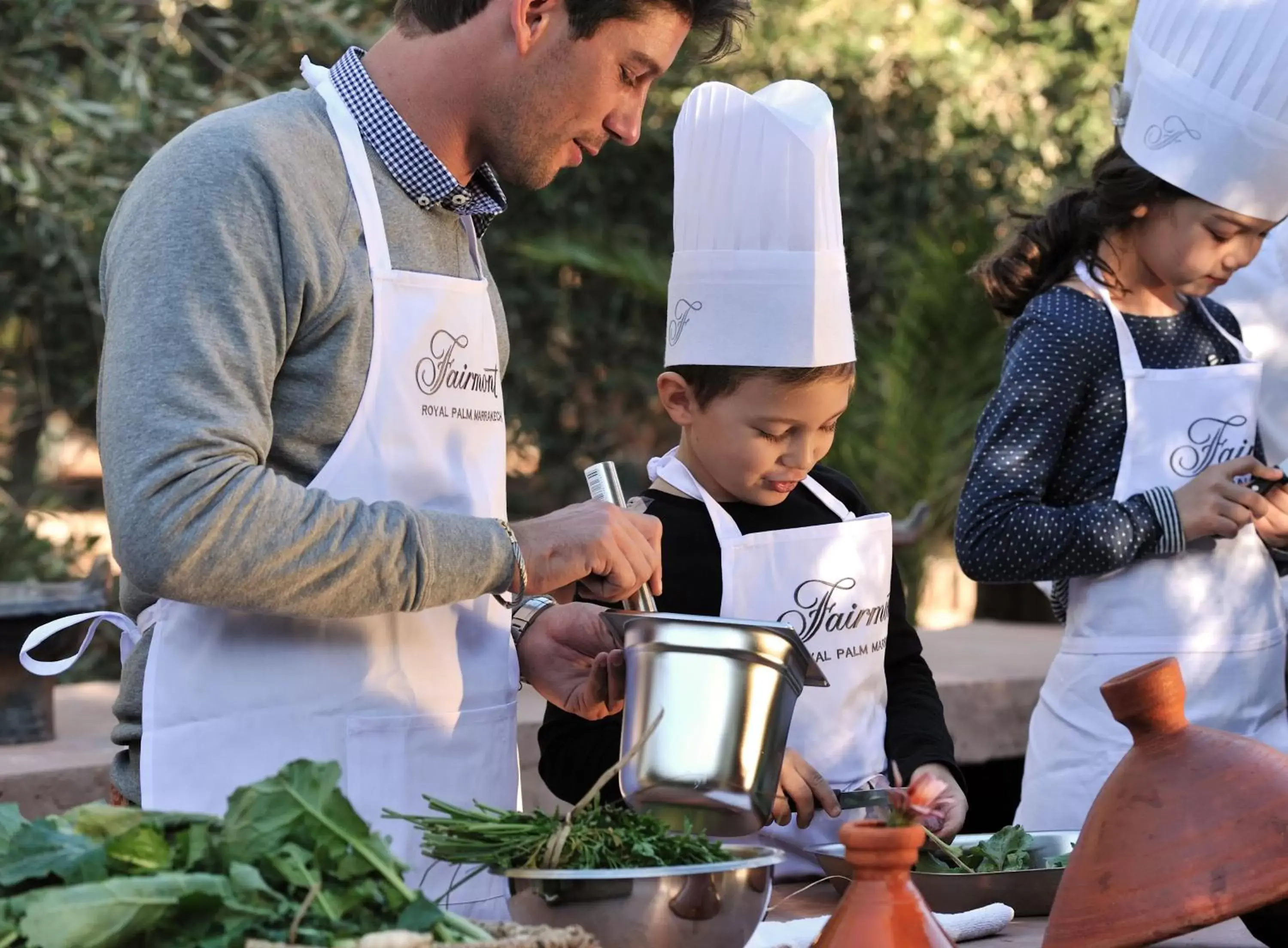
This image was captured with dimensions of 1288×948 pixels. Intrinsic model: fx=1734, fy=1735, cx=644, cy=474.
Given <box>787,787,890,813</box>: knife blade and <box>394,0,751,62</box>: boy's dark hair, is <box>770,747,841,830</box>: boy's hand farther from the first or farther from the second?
<box>394,0,751,62</box>: boy's dark hair

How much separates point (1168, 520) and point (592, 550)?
1224 mm

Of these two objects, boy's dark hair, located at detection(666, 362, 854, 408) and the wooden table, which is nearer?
the wooden table

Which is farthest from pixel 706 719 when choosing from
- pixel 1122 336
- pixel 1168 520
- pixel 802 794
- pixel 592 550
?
pixel 1122 336

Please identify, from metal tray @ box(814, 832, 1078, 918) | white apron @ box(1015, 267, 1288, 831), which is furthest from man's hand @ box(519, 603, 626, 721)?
white apron @ box(1015, 267, 1288, 831)

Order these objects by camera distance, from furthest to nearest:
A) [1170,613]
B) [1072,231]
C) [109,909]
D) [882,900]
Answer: [1072,231], [1170,613], [882,900], [109,909]

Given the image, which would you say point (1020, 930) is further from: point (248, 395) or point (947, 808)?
point (248, 395)

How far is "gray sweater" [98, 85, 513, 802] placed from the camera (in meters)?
1.63

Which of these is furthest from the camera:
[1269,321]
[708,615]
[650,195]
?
[650,195]

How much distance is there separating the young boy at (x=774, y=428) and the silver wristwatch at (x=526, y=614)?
0.61 feet

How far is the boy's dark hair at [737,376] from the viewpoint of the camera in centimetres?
241

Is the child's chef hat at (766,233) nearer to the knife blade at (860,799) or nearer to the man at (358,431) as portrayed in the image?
the man at (358,431)

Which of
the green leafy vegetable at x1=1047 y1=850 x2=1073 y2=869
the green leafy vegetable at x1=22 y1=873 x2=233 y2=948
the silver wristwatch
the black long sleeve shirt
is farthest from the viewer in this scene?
the black long sleeve shirt

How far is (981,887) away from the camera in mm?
1931

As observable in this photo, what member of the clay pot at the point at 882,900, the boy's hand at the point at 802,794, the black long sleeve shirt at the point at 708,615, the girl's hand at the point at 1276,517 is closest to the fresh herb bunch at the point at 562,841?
the clay pot at the point at 882,900
